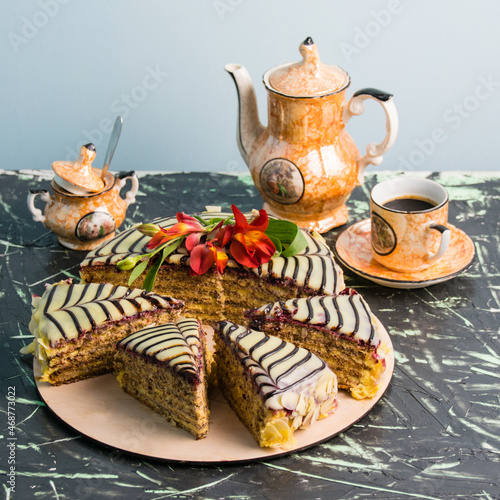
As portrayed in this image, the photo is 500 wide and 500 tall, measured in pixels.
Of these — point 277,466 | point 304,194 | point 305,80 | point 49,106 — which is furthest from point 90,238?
point 49,106

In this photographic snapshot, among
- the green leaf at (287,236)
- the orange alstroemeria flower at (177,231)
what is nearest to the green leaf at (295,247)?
the green leaf at (287,236)

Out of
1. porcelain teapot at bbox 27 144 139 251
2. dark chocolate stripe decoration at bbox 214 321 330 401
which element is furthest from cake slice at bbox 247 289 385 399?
porcelain teapot at bbox 27 144 139 251

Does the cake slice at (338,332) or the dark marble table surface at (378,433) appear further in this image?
the cake slice at (338,332)

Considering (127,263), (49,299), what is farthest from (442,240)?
(49,299)

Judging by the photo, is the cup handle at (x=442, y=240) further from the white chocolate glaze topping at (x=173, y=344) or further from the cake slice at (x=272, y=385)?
the white chocolate glaze topping at (x=173, y=344)

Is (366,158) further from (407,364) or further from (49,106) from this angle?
(49,106)

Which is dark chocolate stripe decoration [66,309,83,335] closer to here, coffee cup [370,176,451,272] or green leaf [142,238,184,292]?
green leaf [142,238,184,292]

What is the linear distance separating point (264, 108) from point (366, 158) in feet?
6.48

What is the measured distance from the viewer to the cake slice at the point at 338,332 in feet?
8.32

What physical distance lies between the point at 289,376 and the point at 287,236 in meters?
0.75

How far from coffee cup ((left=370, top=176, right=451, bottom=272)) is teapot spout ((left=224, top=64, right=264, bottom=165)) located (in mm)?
698

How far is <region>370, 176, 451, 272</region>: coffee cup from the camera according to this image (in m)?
2.96

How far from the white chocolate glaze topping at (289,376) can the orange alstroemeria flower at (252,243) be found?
15.5 inches

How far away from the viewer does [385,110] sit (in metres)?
3.21
